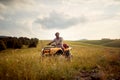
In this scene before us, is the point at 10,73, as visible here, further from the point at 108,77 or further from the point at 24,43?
the point at 24,43

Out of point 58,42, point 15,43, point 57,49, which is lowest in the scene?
point 15,43

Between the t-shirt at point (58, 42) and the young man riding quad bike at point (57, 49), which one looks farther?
the t-shirt at point (58, 42)

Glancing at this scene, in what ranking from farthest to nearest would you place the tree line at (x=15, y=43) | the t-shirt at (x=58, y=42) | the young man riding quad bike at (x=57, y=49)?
the tree line at (x=15, y=43), the t-shirt at (x=58, y=42), the young man riding quad bike at (x=57, y=49)

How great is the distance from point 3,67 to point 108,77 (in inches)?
173

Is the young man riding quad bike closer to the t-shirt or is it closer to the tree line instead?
the t-shirt

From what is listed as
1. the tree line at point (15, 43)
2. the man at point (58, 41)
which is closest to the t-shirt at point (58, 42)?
the man at point (58, 41)

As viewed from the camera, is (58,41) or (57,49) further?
(58,41)

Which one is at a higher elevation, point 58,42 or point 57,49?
point 58,42

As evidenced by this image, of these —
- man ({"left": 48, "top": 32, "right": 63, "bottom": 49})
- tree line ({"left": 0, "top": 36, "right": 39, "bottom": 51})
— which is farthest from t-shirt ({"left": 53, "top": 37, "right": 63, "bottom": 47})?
tree line ({"left": 0, "top": 36, "right": 39, "bottom": 51})

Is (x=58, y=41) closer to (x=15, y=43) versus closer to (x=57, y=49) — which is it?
(x=57, y=49)

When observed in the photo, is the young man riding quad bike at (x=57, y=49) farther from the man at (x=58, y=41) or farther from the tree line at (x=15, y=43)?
the tree line at (x=15, y=43)

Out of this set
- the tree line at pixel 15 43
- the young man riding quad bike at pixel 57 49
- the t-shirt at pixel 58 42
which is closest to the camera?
the young man riding quad bike at pixel 57 49

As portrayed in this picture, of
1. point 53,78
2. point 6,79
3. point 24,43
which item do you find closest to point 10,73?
point 6,79

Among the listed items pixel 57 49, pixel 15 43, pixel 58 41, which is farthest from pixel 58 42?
pixel 15 43
